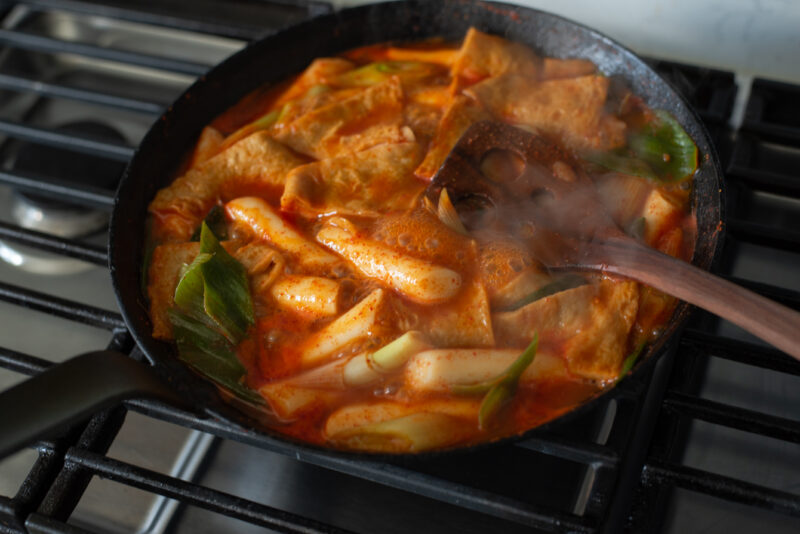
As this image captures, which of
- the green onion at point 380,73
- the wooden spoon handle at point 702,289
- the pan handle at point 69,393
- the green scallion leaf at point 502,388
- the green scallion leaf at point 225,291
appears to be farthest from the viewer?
the green onion at point 380,73

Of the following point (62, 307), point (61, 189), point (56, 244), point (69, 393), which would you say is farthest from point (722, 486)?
point (61, 189)

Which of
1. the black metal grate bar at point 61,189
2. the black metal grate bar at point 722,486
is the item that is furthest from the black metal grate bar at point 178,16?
the black metal grate bar at point 722,486

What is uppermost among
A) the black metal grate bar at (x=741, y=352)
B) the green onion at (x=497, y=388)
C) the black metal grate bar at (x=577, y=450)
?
the green onion at (x=497, y=388)

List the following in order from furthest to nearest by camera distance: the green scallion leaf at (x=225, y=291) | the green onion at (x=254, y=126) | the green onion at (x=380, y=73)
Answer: the green onion at (x=380, y=73)
the green onion at (x=254, y=126)
the green scallion leaf at (x=225, y=291)

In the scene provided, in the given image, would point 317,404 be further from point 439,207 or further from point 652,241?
point 652,241

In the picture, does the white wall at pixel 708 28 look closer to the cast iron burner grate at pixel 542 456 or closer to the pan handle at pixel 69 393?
the cast iron burner grate at pixel 542 456

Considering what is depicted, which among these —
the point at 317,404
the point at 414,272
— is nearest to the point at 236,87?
the point at 414,272

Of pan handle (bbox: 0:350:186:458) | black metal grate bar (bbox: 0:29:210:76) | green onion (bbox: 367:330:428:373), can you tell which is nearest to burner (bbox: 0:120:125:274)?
black metal grate bar (bbox: 0:29:210:76)

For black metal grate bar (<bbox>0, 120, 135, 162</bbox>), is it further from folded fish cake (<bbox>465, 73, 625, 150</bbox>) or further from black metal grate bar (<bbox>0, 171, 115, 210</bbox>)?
folded fish cake (<bbox>465, 73, 625, 150</bbox>)
